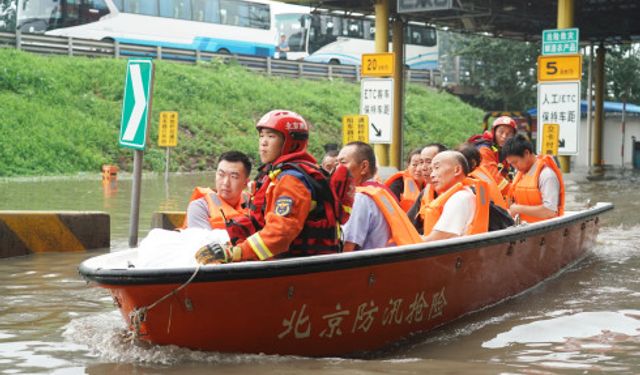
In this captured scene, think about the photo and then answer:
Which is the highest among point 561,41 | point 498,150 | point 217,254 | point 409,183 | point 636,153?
point 561,41

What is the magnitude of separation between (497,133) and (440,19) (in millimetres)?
15266

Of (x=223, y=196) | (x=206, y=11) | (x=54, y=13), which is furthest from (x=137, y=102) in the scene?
(x=206, y=11)

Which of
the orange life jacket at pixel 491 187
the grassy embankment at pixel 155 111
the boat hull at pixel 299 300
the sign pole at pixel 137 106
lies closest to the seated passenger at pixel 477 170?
the orange life jacket at pixel 491 187

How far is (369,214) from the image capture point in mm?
6586

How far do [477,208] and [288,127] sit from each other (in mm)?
2285

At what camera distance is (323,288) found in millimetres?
5777

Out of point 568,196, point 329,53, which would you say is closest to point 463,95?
point 329,53

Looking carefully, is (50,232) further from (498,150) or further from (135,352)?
(135,352)

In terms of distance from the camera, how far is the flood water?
575cm

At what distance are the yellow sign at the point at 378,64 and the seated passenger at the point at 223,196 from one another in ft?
38.1

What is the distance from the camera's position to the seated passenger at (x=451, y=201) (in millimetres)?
7254

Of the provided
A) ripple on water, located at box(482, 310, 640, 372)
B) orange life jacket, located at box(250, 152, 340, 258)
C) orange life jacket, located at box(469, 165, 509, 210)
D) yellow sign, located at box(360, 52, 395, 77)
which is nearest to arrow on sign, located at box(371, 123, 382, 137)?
yellow sign, located at box(360, 52, 395, 77)

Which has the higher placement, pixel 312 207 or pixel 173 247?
pixel 312 207

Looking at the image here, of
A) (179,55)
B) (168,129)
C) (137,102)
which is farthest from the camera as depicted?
(179,55)
